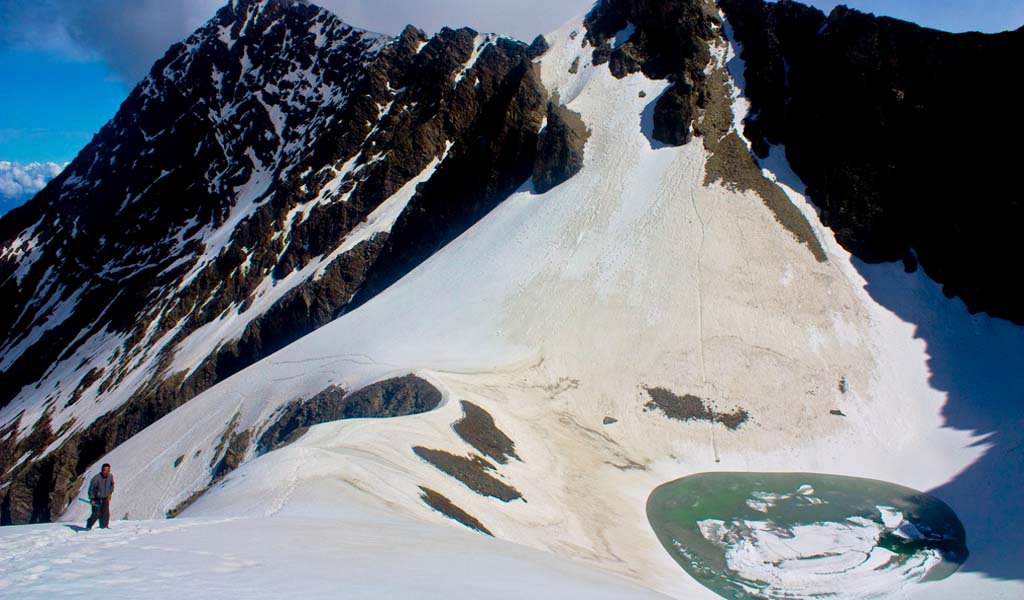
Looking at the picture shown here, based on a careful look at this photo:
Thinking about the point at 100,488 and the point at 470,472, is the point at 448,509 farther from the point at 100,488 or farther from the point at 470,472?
the point at 100,488

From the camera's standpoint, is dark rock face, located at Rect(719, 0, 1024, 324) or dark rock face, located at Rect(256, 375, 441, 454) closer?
dark rock face, located at Rect(256, 375, 441, 454)

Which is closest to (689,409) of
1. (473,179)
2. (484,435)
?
(484,435)

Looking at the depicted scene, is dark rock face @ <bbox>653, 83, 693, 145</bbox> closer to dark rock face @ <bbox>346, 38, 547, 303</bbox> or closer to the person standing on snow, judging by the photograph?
dark rock face @ <bbox>346, 38, 547, 303</bbox>

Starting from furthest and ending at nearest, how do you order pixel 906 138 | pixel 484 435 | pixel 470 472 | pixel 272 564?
pixel 906 138 < pixel 484 435 < pixel 470 472 < pixel 272 564

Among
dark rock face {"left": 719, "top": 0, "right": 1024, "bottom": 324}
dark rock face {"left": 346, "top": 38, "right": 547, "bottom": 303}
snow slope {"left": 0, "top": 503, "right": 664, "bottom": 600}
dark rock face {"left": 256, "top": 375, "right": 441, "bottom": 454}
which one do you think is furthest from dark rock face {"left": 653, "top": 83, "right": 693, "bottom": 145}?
snow slope {"left": 0, "top": 503, "right": 664, "bottom": 600}

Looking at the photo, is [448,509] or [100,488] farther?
[448,509]

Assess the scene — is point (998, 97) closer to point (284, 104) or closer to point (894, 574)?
point (894, 574)

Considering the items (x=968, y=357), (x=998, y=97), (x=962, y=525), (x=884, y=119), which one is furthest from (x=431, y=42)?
(x=962, y=525)
